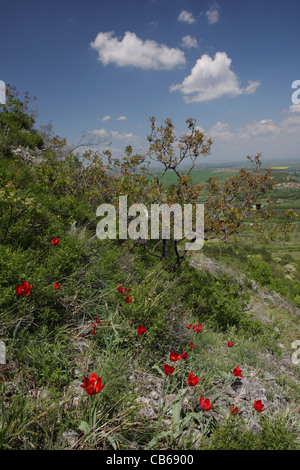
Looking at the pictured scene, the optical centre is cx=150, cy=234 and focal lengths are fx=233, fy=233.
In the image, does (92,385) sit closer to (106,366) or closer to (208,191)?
(106,366)

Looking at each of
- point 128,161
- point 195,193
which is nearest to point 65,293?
point 195,193

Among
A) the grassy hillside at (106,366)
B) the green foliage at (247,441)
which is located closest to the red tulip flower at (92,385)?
the grassy hillside at (106,366)

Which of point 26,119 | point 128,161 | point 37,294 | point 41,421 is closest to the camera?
point 41,421

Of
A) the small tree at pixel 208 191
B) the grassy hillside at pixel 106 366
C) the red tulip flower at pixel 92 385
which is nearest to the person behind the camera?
the red tulip flower at pixel 92 385

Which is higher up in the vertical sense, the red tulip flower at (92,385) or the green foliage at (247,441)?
the red tulip flower at (92,385)

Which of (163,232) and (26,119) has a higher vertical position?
(26,119)

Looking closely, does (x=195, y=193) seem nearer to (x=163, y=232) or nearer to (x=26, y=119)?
(x=163, y=232)

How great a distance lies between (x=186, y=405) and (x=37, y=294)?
6.04ft

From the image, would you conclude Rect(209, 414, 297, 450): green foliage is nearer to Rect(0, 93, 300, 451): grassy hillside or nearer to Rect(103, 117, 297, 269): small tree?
Rect(0, 93, 300, 451): grassy hillside

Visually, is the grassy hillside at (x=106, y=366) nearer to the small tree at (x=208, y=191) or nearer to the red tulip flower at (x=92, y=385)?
the red tulip flower at (x=92, y=385)

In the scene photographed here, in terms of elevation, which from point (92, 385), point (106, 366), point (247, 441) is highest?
point (92, 385)

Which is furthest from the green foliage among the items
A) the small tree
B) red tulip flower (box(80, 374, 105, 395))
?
the small tree

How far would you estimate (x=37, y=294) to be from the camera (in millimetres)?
2492

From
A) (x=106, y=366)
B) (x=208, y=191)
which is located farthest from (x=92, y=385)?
(x=208, y=191)
